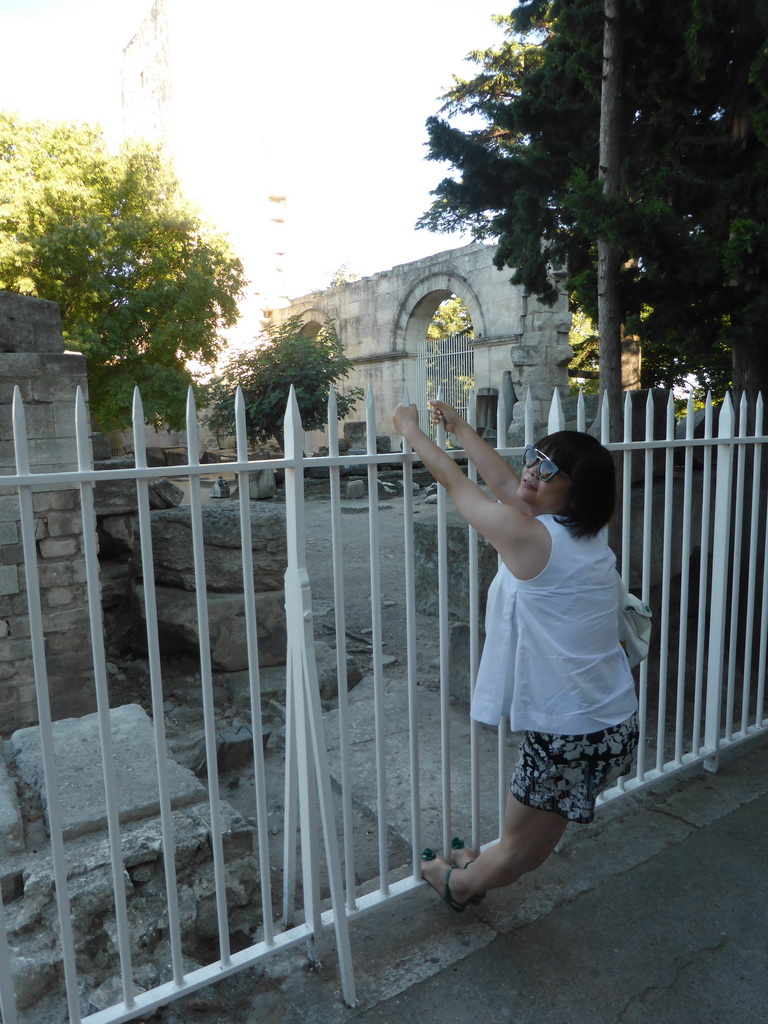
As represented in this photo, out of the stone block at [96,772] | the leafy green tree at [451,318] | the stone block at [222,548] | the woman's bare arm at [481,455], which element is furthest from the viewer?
the leafy green tree at [451,318]

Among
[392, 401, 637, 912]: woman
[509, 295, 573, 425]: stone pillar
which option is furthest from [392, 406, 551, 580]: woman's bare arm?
[509, 295, 573, 425]: stone pillar

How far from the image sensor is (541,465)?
6.22 ft

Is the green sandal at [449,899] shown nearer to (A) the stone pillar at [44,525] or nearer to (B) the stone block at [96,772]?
(B) the stone block at [96,772]

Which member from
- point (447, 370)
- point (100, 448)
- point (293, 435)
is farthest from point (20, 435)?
point (447, 370)

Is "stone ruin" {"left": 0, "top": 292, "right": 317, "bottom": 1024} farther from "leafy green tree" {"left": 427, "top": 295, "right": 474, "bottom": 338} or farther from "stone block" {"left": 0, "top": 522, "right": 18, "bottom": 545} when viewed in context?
"leafy green tree" {"left": 427, "top": 295, "right": 474, "bottom": 338}

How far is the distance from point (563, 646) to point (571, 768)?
33 centimetres

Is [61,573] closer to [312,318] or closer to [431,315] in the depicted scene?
[431,315]

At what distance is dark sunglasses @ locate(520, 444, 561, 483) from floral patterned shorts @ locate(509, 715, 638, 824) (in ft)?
2.22

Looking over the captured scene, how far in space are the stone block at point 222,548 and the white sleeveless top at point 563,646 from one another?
3.64 m

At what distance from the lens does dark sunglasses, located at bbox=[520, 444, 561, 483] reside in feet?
6.16

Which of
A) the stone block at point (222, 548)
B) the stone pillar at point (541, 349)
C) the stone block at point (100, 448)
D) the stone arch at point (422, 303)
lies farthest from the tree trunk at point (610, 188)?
the stone arch at point (422, 303)

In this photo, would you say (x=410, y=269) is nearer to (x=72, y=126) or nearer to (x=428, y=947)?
(x=72, y=126)

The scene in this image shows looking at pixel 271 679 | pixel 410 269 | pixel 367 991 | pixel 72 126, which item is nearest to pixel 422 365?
pixel 410 269

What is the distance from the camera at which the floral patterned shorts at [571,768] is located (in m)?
1.91
